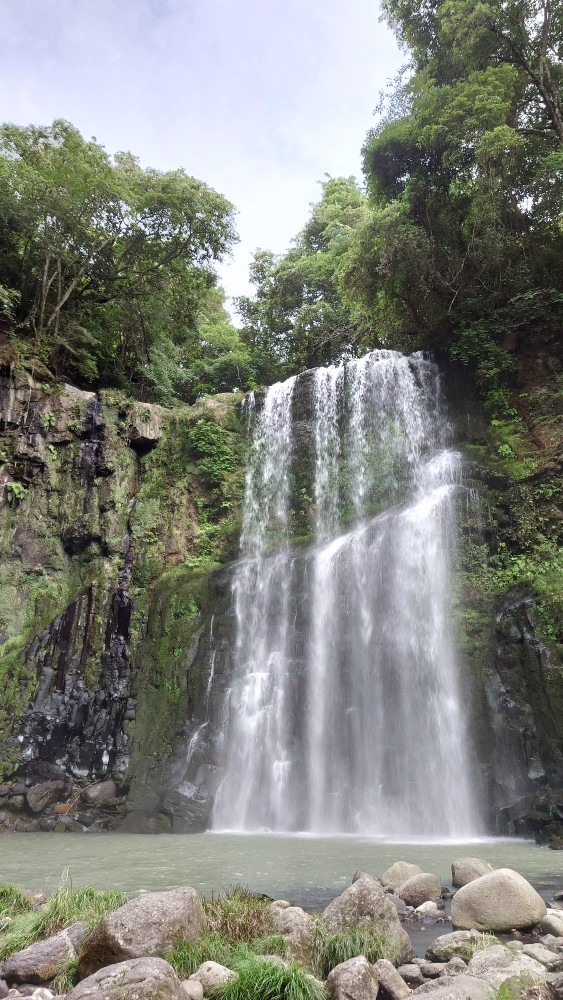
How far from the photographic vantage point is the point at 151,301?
67.1 ft

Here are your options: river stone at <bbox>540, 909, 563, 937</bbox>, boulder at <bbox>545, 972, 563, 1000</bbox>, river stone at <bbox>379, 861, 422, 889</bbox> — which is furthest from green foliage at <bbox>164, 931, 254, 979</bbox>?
river stone at <bbox>379, 861, 422, 889</bbox>

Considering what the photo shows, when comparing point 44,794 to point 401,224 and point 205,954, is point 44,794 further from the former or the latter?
point 401,224

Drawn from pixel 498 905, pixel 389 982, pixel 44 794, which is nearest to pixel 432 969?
pixel 389 982

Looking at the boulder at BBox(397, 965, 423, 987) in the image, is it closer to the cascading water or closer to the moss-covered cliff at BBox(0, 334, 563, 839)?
the moss-covered cliff at BBox(0, 334, 563, 839)

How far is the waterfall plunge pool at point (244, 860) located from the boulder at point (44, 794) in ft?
3.79

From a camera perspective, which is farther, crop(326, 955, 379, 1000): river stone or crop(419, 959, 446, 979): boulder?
Result: crop(419, 959, 446, 979): boulder

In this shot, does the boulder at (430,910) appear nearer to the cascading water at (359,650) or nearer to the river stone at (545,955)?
the river stone at (545,955)

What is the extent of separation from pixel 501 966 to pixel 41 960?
110 inches

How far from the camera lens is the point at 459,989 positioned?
3084 millimetres

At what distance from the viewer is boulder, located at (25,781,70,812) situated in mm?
11616

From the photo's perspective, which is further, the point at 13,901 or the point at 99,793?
the point at 99,793

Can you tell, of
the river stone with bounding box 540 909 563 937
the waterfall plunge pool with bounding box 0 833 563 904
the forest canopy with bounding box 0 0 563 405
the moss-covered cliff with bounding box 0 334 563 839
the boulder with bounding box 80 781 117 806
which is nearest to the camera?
the river stone with bounding box 540 909 563 937

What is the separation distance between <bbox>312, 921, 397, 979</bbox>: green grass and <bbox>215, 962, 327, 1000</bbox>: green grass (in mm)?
557

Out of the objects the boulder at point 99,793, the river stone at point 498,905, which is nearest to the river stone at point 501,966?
the river stone at point 498,905
